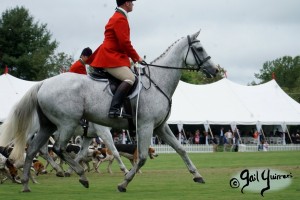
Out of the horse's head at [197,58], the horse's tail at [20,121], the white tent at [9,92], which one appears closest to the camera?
the horse's tail at [20,121]

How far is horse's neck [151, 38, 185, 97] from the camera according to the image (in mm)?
15492

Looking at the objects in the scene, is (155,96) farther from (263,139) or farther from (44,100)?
(263,139)

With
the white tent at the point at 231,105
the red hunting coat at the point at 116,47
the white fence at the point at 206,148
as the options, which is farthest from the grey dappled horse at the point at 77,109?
the white fence at the point at 206,148

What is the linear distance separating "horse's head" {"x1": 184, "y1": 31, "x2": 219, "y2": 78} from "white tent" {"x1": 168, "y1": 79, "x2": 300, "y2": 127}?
35.7 m

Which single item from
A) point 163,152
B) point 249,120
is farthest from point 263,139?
point 163,152

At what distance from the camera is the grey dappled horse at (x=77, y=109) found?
48.8 ft

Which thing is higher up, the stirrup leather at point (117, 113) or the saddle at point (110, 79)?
the saddle at point (110, 79)

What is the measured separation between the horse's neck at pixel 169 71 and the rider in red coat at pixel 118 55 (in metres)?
0.53

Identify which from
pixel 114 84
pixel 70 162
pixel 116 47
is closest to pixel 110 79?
pixel 114 84

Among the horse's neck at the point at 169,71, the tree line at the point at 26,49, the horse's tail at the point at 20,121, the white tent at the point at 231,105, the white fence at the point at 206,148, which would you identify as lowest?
the horse's tail at the point at 20,121

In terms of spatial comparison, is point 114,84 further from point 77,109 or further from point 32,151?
point 32,151

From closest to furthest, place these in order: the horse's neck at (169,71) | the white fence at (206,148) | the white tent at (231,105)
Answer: the horse's neck at (169,71), the white fence at (206,148), the white tent at (231,105)

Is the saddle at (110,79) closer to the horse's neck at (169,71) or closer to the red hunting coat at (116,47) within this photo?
the red hunting coat at (116,47)

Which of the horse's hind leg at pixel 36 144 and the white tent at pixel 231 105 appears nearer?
the horse's hind leg at pixel 36 144
